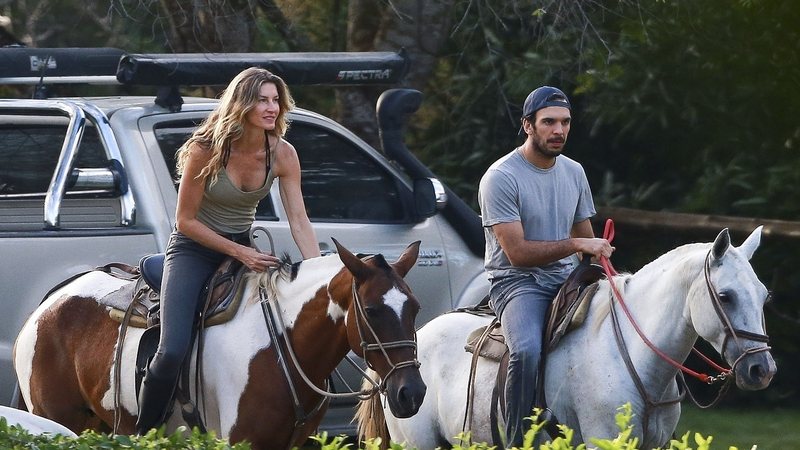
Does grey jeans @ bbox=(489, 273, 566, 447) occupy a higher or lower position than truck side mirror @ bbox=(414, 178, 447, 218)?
lower

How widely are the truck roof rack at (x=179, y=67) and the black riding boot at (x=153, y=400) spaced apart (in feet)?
7.09

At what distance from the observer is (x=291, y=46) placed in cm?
1297

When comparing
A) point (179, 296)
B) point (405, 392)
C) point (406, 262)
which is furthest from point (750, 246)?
point (179, 296)

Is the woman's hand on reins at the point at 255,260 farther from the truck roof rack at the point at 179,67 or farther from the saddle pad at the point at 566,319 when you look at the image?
the truck roof rack at the point at 179,67

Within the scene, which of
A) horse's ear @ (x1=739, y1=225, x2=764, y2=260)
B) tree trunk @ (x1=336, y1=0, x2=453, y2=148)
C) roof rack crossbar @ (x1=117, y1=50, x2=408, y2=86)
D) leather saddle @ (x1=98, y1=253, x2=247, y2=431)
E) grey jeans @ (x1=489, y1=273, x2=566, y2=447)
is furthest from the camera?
tree trunk @ (x1=336, y1=0, x2=453, y2=148)

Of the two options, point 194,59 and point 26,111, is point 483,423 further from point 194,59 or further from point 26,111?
point 26,111

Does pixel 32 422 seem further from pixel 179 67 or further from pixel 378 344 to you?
pixel 179 67

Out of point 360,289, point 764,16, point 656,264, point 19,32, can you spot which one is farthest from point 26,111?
point 19,32

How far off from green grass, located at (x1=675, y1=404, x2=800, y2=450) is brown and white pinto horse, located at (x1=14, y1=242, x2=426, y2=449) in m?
4.35

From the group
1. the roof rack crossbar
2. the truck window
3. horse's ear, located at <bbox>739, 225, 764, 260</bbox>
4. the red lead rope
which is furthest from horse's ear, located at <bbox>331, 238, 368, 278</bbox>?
the truck window

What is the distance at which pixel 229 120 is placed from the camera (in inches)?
251

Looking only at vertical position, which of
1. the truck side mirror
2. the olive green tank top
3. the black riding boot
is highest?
the olive green tank top

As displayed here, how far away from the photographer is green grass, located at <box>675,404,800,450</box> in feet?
34.2

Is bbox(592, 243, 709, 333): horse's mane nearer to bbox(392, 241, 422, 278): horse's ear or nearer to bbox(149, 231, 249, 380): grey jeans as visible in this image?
bbox(392, 241, 422, 278): horse's ear
